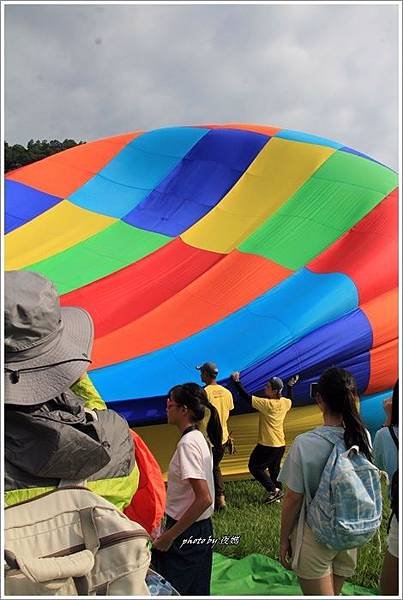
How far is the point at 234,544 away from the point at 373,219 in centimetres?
259

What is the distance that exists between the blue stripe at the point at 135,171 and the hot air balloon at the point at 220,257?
0.02 meters

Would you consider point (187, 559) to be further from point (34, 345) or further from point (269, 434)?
point (269, 434)

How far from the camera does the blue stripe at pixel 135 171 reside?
5707 mm

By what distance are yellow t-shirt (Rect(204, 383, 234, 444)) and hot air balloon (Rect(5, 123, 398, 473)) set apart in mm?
190

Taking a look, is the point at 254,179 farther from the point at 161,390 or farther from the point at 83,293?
the point at 161,390

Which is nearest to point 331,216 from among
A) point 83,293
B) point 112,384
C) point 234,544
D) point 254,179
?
point 254,179

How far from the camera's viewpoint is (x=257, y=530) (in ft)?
10.2

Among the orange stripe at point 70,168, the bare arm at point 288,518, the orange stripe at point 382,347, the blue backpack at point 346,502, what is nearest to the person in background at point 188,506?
the bare arm at point 288,518

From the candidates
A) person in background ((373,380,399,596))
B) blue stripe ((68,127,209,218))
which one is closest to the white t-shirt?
person in background ((373,380,399,596))

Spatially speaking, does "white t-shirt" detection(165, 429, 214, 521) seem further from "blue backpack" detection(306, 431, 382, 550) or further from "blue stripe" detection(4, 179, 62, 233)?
"blue stripe" detection(4, 179, 62, 233)

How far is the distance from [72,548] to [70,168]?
18.2 ft

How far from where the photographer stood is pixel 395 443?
80.0 inches

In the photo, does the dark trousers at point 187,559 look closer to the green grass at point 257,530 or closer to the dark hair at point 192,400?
the dark hair at point 192,400

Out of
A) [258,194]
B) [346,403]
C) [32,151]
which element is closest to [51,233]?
[258,194]
